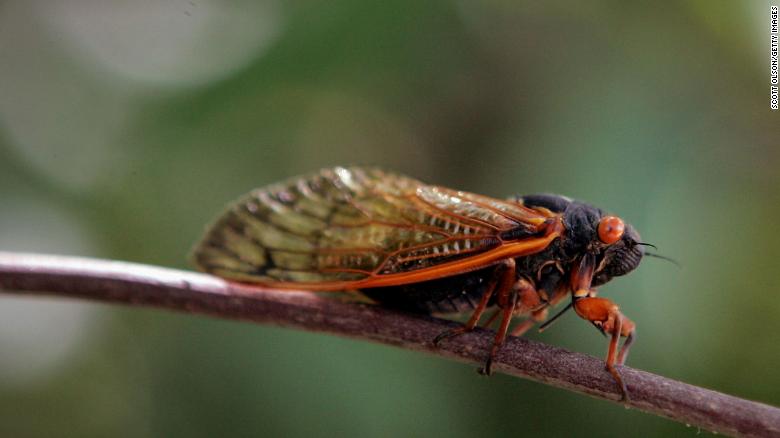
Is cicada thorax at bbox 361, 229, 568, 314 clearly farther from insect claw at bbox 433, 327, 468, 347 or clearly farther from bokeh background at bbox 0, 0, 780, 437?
bokeh background at bbox 0, 0, 780, 437

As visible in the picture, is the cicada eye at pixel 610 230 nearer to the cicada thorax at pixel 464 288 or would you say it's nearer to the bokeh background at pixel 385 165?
the cicada thorax at pixel 464 288

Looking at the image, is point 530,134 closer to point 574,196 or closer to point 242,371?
point 574,196

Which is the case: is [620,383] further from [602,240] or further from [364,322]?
[364,322]

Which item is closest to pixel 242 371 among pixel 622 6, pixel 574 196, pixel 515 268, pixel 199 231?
pixel 199 231

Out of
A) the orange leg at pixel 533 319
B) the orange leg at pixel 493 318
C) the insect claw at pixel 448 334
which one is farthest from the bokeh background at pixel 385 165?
the insect claw at pixel 448 334

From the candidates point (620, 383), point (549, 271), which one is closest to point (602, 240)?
point (549, 271)

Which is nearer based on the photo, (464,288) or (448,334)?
(448,334)

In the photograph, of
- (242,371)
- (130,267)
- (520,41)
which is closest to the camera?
(130,267)
